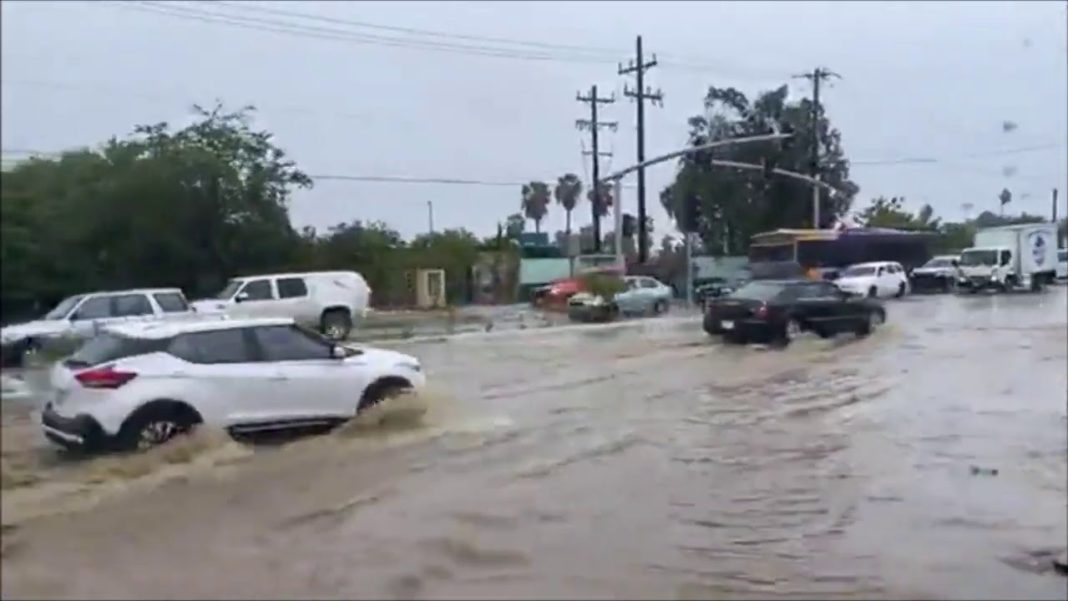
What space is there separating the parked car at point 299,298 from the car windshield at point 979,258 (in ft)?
19.1

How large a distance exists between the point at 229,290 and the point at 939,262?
773 centimetres

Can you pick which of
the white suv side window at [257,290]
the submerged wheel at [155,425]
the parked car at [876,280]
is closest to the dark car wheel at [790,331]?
the parked car at [876,280]

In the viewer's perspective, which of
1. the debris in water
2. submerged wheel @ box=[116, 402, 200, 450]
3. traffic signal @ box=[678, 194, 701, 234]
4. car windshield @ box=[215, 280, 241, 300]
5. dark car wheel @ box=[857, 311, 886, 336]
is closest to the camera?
the debris in water

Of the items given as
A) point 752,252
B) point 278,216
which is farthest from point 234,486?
point 752,252

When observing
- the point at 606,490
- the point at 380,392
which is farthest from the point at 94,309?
the point at 380,392

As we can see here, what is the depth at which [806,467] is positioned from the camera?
9148 millimetres

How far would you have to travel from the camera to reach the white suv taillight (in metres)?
6.11

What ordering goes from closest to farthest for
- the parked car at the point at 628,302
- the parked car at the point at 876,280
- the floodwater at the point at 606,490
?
1. the floodwater at the point at 606,490
2. the parked car at the point at 628,302
3. the parked car at the point at 876,280

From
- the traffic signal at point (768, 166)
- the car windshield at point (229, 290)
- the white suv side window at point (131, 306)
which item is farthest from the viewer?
the traffic signal at point (768, 166)

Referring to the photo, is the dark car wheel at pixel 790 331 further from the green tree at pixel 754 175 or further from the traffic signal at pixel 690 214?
the traffic signal at pixel 690 214

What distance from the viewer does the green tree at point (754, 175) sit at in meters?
9.82

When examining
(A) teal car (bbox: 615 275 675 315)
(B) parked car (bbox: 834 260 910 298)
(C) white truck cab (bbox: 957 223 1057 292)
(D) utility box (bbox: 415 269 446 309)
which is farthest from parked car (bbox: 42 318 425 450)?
(C) white truck cab (bbox: 957 223 1057 292)

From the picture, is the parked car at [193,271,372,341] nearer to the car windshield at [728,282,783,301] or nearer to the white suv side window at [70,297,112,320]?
the white suv side window at [70,297,112,320]

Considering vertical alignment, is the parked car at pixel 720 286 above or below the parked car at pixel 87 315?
below
